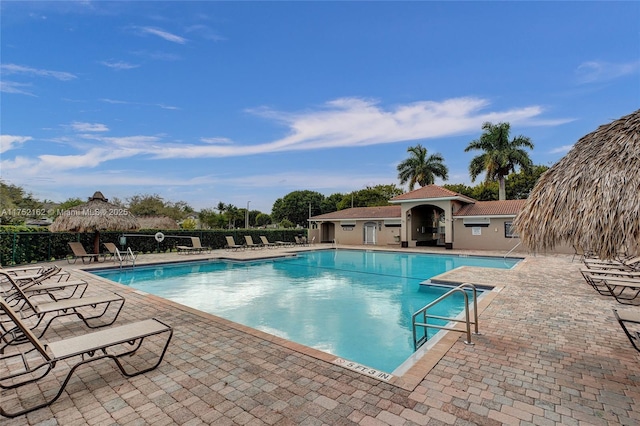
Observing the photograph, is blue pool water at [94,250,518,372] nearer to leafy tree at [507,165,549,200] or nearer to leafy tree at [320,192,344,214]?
leafy tree at [507,165,549,200]

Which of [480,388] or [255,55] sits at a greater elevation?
[255,55]

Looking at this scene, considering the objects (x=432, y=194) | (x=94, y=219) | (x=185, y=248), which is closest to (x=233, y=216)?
(x=185, y=248)

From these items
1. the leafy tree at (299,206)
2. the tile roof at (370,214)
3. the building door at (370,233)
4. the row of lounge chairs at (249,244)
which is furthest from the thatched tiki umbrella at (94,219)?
the leafy tree at (299,206)

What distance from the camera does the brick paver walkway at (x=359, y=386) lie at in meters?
2.63

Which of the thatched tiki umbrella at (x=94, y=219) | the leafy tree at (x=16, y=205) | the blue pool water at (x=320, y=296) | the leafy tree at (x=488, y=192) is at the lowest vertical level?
the blue pool water at (x=320, y=296)

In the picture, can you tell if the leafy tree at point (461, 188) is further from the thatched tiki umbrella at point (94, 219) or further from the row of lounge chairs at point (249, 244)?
the thatched tiki umbrella at point (94, 219)

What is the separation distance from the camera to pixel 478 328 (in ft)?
16.4

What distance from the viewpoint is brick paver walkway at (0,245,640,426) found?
2.63 metres

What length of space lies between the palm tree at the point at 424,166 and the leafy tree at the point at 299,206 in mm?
26631

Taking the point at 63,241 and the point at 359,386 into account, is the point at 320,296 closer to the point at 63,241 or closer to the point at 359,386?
the point at 359,386

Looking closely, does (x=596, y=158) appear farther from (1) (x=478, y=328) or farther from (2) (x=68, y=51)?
(2) (x=68, y=51)

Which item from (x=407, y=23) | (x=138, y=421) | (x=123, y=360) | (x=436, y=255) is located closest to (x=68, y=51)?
(x=407, y=23)

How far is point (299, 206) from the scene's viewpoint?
60.7 metres

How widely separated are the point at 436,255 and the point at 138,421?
61.6 ft
